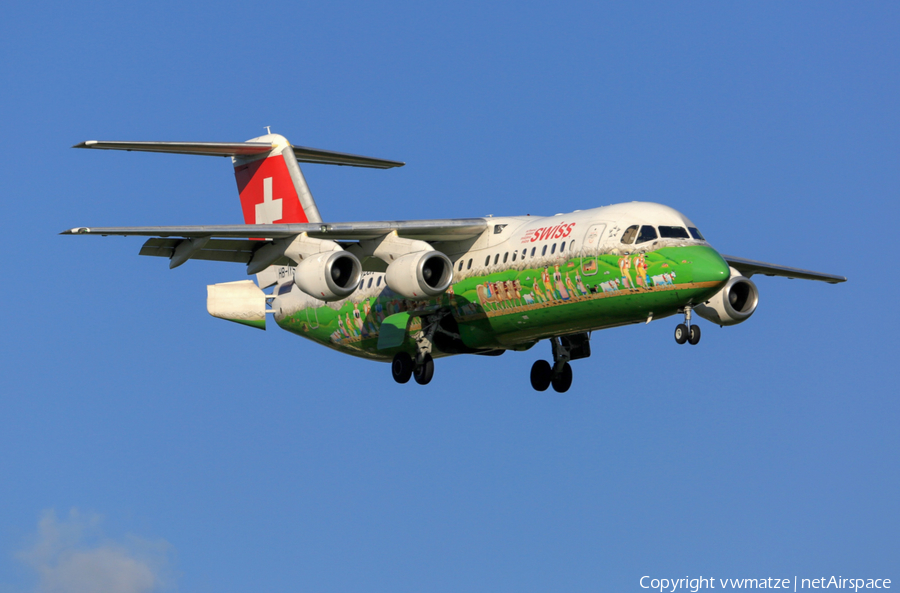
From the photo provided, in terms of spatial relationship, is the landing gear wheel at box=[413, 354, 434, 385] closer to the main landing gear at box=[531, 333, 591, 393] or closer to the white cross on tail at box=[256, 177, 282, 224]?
the main landing gear at box=[531, 333, 591, 393]

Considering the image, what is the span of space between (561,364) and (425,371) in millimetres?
2621

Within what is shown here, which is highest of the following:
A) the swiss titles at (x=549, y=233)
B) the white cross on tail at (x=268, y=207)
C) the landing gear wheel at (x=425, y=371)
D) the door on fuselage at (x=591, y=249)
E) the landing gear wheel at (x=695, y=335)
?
the white cross on tail at (x=268, y=207)

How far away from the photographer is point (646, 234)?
18.8 meters

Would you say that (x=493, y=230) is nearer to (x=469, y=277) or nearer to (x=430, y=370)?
(x=469, y=277)

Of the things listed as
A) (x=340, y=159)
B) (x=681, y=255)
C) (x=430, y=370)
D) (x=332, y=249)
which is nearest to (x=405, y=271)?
(x=332, y=249)

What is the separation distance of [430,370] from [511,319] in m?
1.88

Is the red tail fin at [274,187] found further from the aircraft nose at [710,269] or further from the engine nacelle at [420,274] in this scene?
the aircraft nose at [710,269]

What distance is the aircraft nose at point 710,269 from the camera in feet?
58.9

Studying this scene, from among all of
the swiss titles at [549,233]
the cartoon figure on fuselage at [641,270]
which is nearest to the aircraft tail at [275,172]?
the swiss titles at [549,233]

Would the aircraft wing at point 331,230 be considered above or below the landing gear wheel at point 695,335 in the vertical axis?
above

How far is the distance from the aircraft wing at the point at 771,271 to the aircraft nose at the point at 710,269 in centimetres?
386

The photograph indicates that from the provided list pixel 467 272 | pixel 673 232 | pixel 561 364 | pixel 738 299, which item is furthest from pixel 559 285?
pixel 561 364

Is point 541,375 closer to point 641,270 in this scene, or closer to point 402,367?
point 402,367

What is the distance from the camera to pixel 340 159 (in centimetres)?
2467
